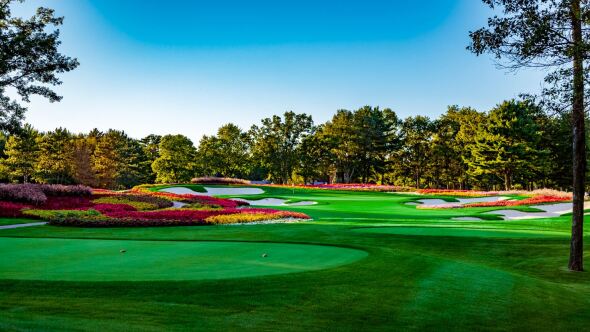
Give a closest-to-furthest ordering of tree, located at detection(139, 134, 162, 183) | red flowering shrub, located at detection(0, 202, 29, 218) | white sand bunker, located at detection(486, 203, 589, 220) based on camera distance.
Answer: red flowering shrub, located at detection(0, 202, 29, 218)
white sand bunker, located at detection(486, 203, 589, 220)
tree, located at detection(139, 134, 162, 183)

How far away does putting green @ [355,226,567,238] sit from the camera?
15.8m

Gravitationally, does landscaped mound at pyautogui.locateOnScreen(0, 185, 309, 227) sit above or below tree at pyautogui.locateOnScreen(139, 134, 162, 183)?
below

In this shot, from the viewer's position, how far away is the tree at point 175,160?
73188 mm

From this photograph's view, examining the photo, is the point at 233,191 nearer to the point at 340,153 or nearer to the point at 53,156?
the point at 53,156

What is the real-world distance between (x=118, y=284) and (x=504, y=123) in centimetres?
5832

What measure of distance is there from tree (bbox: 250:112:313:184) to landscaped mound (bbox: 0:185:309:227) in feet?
157

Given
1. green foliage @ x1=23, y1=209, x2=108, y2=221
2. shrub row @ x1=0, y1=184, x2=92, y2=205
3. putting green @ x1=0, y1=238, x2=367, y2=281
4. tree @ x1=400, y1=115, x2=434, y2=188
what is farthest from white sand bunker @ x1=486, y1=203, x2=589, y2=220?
tree @ x1=400, y1=115, x2=434, y2=188

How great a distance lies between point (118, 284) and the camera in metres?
6.76

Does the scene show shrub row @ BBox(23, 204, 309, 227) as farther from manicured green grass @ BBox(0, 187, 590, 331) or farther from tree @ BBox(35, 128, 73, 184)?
tree @ BBox(35, 128, 73, 184)

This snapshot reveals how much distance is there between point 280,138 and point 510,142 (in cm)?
3512

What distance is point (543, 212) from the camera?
27.1 m

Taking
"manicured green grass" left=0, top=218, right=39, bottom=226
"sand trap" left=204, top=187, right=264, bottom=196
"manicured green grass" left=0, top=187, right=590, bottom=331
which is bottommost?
"manicured green grass" left=0, top=218, right=39, bottom=226

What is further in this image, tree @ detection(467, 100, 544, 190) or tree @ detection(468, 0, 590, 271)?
tree @ detection(467, 100, 544, 190)

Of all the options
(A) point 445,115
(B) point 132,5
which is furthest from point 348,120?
(B) point 132,5
